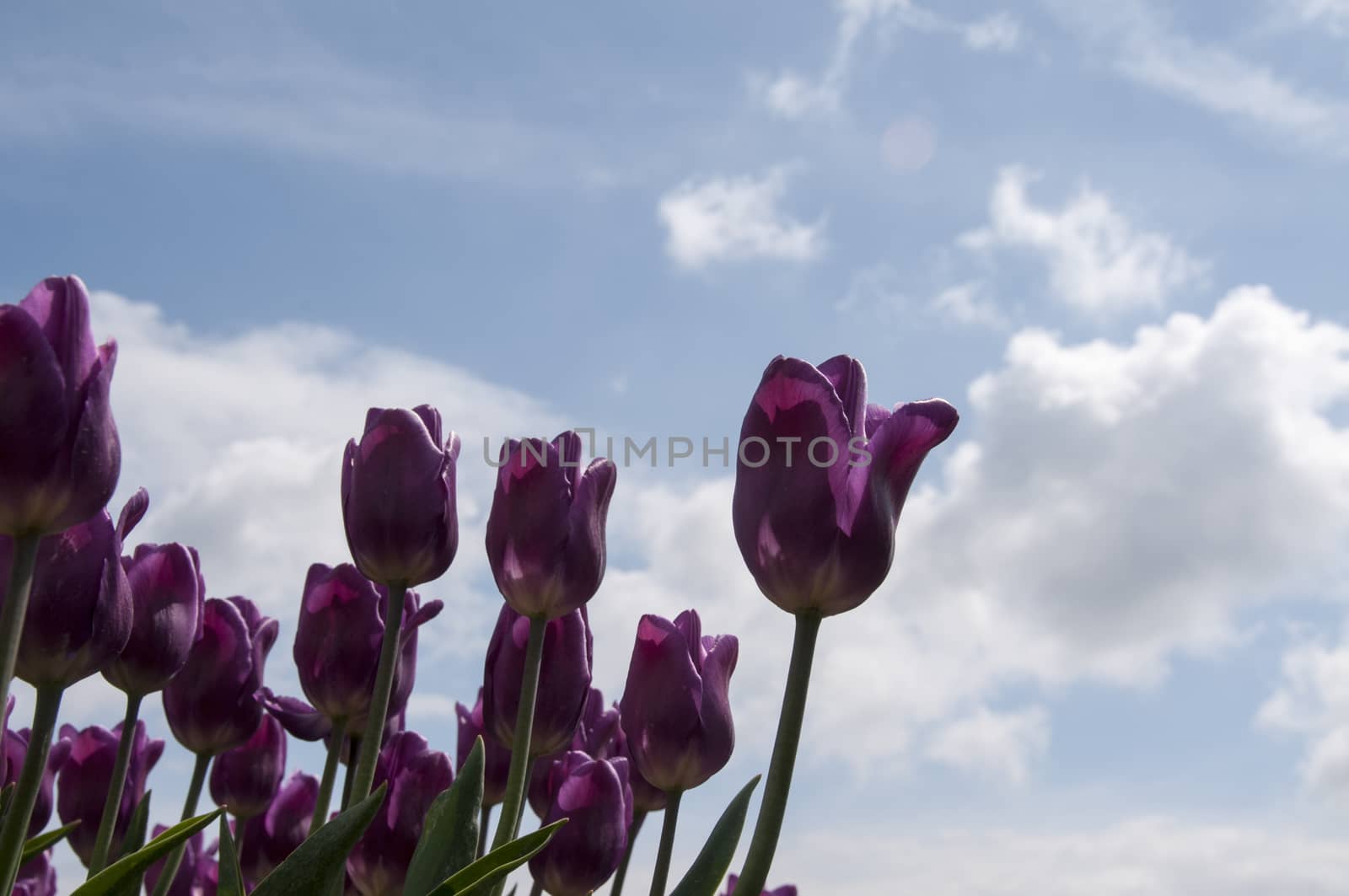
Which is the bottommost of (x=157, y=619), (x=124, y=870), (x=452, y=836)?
(x=124, y=870)

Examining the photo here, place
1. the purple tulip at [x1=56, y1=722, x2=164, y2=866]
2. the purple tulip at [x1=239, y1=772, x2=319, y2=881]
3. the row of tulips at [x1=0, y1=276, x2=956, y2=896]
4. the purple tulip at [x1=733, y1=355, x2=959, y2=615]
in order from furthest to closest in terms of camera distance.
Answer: the purple tulip at [x1=239, y1=772, x2=319, y2=881]
the purple tulip at [x1=56, y1=722, x2=164, y2=866]
the purple tulip at [x1=733, y1=355, x2=959, y2=615]
the row of tulips at [x1=0, y1=276, x2=956, y2=896]

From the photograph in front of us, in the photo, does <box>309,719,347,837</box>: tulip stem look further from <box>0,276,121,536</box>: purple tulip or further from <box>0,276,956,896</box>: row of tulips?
<box>0,276,121,536</box>: purple tulip

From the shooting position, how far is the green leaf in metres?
1.85

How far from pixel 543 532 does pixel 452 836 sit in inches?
18.5

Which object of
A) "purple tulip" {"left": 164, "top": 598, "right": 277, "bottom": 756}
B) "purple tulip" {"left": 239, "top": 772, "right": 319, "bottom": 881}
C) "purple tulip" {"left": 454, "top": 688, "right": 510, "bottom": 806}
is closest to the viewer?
"purple tulip" {"left": 164, "top": 598, "right": 277, "bottom": 756}

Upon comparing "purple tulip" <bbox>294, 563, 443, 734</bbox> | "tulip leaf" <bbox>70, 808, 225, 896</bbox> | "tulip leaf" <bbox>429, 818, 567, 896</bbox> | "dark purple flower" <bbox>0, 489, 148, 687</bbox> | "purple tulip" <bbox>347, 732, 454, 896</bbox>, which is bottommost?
"tulip leaf" <bbox>70, 808, 225, 896</bbox>

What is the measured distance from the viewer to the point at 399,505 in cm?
200

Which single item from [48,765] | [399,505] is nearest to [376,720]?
[399,505]

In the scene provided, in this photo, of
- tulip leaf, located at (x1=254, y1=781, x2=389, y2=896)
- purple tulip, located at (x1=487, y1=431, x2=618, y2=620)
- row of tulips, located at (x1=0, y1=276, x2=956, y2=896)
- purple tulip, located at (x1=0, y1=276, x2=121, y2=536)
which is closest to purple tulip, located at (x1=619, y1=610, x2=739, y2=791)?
row of tulips, located at (x1=0, y1=276, x2=956, y2=896)

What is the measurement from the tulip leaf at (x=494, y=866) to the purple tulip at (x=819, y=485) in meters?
0.46

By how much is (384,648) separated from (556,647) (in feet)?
1.39

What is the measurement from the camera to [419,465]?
Result: 6.60ft

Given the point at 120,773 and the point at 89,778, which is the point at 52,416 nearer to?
the point at 120,773

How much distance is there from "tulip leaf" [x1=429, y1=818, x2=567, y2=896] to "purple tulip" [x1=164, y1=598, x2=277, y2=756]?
1.03 metres
